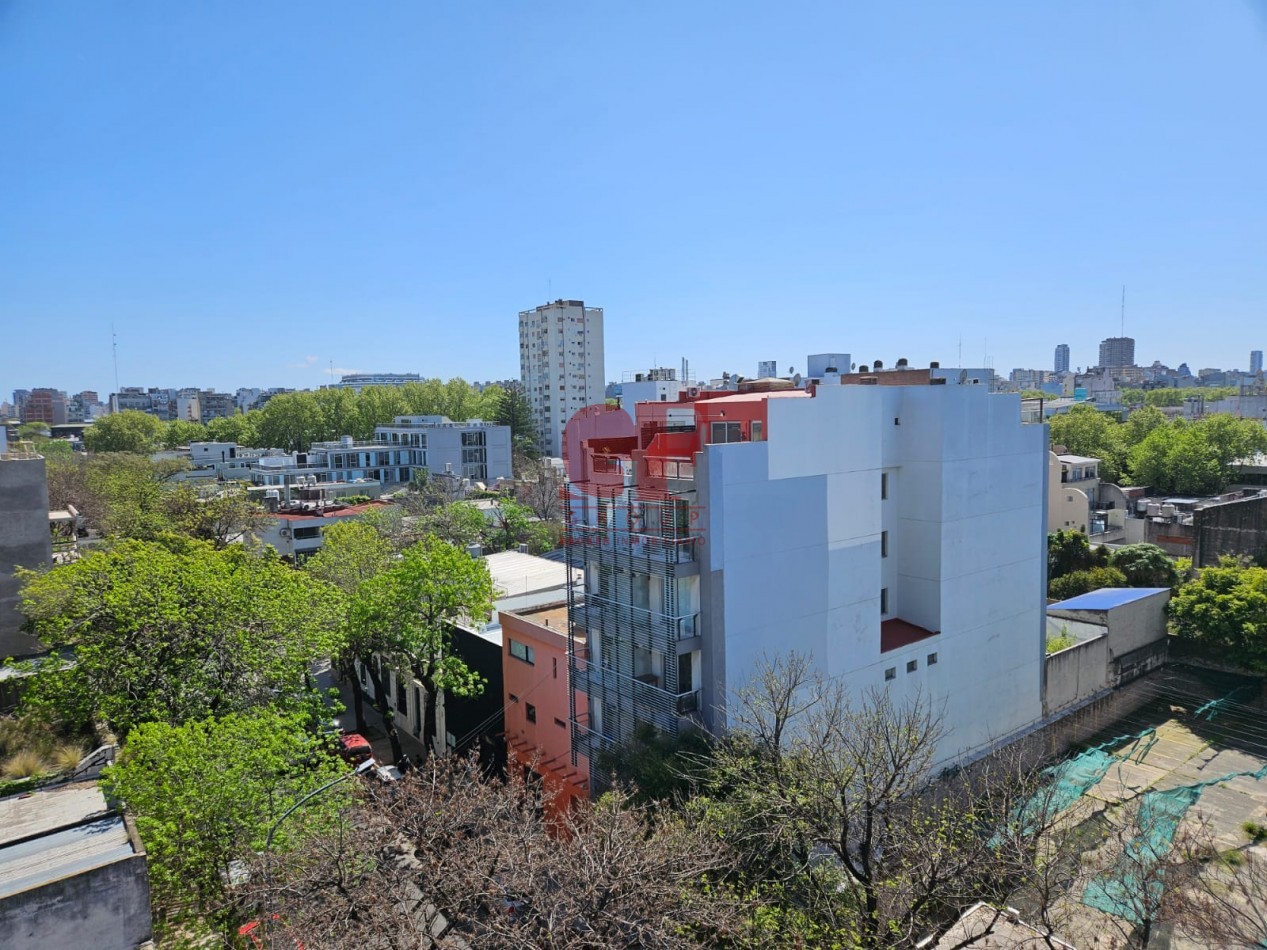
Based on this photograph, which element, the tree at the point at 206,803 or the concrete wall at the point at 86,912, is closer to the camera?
the concrete wall at the point at 86,912

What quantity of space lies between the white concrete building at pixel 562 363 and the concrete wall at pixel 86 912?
95849mm

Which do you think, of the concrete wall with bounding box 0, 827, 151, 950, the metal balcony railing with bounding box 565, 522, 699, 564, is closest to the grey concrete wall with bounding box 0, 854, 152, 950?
the concrete wall with bounding box 0, 827, 151, 950

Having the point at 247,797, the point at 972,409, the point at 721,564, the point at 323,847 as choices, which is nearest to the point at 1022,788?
the point at 721,564

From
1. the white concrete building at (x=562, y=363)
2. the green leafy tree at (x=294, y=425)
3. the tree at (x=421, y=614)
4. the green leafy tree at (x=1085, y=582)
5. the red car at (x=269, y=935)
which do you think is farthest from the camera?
the white concrete building at (x=562, y=363)

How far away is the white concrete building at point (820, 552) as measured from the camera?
1716 centimetres

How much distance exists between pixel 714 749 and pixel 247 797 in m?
8.71

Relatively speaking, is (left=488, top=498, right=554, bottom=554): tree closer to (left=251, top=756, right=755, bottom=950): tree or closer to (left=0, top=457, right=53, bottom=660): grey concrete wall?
(left=0, top=457, right=53, bottom=660): grey concrete wall

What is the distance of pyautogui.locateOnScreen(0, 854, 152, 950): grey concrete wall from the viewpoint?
11.7 meters

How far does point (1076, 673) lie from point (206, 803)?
2615 centimetres

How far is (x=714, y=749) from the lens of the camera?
15203mm

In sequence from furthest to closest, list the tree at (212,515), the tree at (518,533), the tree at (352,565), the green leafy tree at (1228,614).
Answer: the tree at (518,533) < the tree at (212,515) < the green leafy tree at (1228,614) < the tree at (352,565)

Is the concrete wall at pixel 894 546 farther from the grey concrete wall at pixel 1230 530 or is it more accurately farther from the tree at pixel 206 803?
the grey concrete wall at pixel 1230 530

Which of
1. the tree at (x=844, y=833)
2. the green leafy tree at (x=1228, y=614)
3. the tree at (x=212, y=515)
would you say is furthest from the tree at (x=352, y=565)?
the green leafy tree at (x=1228, y=614)

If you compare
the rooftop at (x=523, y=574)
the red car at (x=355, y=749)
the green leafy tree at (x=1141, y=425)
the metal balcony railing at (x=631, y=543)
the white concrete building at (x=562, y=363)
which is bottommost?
the red car at (x=355, y=749)
